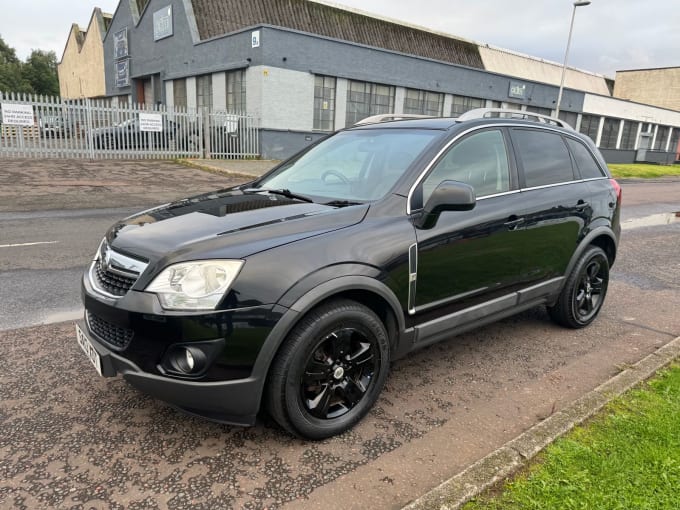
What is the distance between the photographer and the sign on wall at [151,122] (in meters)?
18.1

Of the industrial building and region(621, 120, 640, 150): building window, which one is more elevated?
the industrial building

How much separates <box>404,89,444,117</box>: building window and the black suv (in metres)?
22.9

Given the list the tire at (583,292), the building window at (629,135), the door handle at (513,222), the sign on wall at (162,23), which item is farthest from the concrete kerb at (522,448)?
the building window at (629,135)

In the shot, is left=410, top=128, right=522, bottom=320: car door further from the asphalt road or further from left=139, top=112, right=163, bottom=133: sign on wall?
left=139, top=112, right=163, bottom=133: sign on wall

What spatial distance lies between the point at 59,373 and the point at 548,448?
2.97 metres

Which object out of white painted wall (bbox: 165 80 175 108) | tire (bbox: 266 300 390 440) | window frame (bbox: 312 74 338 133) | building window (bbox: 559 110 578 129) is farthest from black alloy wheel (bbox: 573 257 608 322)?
building window (bbox: 559 110 578 129)

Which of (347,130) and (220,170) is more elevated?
(347,130)

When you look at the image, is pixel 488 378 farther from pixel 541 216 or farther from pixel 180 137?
pixel 180 137

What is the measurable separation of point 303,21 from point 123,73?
1478cm

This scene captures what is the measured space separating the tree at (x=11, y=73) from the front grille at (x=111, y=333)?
65365 mm

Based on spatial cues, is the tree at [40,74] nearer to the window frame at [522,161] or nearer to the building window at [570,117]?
the building window at [570,117]

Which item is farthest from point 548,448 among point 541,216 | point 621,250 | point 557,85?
point 557,85

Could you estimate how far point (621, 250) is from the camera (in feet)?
25.2

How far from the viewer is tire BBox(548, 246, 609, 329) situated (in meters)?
4.16
